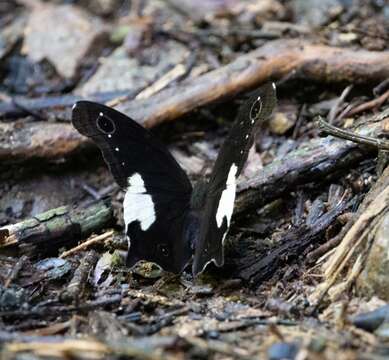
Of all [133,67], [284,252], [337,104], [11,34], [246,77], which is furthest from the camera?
[11,34]

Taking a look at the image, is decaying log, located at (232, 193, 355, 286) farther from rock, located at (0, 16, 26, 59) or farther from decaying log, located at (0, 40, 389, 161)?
rock, located at (0, 16, 26, 59)

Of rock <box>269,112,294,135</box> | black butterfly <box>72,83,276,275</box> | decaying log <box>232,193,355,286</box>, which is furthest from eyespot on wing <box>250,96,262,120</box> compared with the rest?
rock <box>269,112,294,135</box>

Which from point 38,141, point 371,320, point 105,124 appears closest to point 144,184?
point 105,124

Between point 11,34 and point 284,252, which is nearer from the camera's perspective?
point 284,252

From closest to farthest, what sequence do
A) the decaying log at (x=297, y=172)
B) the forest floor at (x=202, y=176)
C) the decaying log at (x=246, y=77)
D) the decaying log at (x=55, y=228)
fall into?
the forest floor at (x=202, y=176)
the decaying log at (x=55, y=228)
the decaying log at (x=297, y=172)
the decaying log at (x=246, y=77)

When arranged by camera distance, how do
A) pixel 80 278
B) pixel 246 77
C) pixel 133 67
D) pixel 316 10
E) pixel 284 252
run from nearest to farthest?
pixel 80 278, pixel 284 252, pixel 246 77, pixel 133 67, pixel 316 10

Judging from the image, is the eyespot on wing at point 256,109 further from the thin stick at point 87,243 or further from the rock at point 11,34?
the rock at point 11,34

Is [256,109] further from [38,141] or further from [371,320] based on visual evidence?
[38,141]

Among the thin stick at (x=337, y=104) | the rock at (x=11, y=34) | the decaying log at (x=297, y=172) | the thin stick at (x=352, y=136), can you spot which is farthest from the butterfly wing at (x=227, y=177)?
the rock at (x=11, y=34)
